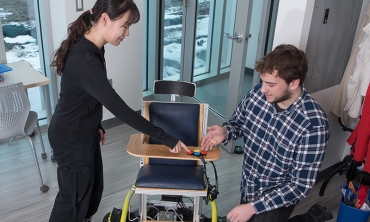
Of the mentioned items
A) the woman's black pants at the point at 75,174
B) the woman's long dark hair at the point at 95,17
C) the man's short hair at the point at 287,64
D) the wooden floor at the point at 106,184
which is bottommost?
the wooden floor at the point at 106,184

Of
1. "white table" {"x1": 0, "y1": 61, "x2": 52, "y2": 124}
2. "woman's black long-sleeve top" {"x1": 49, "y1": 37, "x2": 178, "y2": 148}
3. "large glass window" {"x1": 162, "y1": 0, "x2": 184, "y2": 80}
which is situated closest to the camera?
A: "woman's black long-sleeve top" {"x1": 49, "y1": 37, "x2": 178, "y2": 148}

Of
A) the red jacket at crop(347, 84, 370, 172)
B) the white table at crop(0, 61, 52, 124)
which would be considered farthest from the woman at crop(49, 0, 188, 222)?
the red jacket at crop(347, 84, 370, 172)

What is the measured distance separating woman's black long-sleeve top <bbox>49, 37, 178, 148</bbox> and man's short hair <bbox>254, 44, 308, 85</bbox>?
55 centimetres

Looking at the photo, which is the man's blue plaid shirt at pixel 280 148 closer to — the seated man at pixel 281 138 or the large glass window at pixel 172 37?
the seated man at pixel 281 138

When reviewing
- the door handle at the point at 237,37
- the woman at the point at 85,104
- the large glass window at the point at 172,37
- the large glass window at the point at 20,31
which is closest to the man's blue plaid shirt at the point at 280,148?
the woman at the point at 85,104

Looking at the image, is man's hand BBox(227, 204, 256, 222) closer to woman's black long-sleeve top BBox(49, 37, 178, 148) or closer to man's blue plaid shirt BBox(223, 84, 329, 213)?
man's blue plaid shirt BBox(223, 84, 329, 213)

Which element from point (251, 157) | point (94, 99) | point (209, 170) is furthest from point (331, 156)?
point (94, 99)

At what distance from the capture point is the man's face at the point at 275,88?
1767 millimetres

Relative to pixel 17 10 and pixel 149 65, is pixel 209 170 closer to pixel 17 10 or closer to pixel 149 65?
pixel 149 65

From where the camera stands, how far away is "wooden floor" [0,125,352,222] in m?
2.68

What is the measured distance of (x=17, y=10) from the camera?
331cm

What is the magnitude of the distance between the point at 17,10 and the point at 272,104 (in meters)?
2.38

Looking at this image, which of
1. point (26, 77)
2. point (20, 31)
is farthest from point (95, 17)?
point (20, 31)

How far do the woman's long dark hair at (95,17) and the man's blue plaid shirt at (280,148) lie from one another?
734 millimetres
